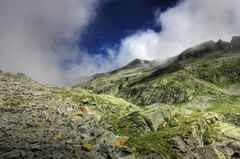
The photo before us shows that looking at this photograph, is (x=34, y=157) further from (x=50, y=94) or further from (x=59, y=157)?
(x=50, y=94)

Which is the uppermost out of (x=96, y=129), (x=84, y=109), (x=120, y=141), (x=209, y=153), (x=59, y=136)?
(x=84, y=109)

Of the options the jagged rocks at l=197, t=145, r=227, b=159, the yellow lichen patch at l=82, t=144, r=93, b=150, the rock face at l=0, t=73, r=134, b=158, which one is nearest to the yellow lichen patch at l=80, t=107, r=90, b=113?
the rock face at l=0, t=73, r=134, b=158

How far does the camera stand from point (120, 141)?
6247 cm

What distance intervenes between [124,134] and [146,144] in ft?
20.6

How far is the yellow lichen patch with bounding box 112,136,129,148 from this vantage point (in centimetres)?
6078

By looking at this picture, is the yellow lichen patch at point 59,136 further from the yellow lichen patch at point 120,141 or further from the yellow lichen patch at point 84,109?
the yellow lichen patch at point 84,109

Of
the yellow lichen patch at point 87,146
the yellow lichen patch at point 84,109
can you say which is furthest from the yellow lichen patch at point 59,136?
the yellow lichen patch at point 84,109

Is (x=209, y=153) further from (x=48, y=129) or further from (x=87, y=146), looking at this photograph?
(x=48, y=129)

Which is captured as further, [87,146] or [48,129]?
[48,129]

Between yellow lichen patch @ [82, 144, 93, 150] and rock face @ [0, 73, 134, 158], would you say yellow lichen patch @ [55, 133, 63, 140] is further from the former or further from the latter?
yellow lichen patch @ [82, 144, 93, 150]

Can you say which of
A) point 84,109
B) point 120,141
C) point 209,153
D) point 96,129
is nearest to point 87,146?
point 120,141

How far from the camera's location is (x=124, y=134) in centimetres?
6888

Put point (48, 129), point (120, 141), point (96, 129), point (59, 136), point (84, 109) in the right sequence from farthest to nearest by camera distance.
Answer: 1. point (84, 109)
2. point (96, 129)
3. point (120, 141)
4. point (48, 129)
5. point (59, 136)

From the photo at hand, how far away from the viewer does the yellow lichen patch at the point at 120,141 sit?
6078 cm
